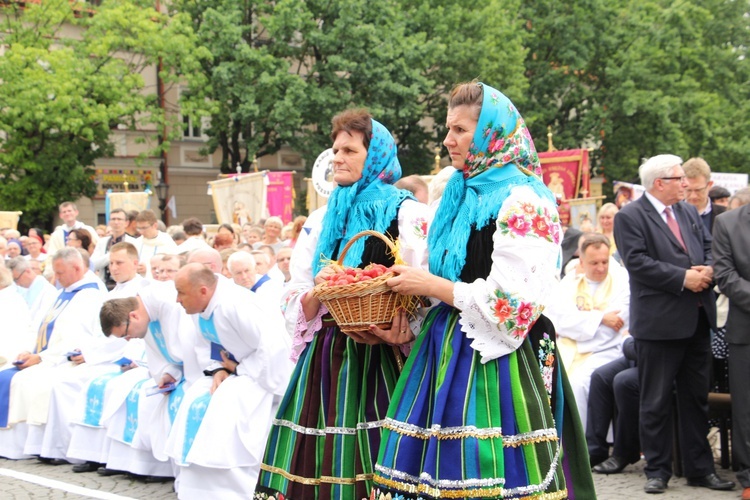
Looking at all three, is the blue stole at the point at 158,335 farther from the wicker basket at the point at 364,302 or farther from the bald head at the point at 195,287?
the wicker basket at the point at 364,302

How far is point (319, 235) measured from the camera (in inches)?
173

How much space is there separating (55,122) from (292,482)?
78.8 ft

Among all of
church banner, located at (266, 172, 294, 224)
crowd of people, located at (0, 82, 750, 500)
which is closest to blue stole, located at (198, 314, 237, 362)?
crowd of people, located at (0, 82, 750, 500)

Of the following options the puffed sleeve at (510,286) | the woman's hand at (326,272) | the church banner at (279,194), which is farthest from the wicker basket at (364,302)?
the church banner at (279,194)

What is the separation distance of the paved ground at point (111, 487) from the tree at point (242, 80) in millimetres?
20510

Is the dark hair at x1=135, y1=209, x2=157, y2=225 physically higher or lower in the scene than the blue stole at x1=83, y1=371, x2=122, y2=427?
higher

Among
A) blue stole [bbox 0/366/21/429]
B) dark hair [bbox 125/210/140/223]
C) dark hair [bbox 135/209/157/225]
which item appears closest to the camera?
blue stole [bbox 0/366/21/429]

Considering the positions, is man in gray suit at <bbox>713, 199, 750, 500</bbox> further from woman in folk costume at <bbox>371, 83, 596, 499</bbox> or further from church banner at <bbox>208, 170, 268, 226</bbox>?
church banner at <bbox>208, 170, 268, 226</bbox>

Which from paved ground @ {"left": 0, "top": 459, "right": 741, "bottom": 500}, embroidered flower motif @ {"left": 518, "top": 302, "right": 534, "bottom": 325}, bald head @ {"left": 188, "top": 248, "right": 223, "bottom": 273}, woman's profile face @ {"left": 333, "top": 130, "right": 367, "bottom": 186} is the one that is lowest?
paved ground @ {"left": 0, "top": 459, "right": 741, "bottom": 500}

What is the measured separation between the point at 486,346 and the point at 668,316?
10.5ft

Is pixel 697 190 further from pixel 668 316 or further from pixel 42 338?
pixel 42 338

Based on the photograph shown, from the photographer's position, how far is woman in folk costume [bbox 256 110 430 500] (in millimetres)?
3910

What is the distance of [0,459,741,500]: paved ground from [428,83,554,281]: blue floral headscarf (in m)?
3.35

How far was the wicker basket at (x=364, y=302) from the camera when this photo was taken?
3564 mm
